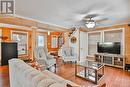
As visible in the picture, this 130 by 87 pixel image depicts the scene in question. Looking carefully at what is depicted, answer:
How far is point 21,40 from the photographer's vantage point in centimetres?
714

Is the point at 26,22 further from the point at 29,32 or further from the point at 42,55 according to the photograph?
the point at 29,32

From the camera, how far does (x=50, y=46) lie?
370 inches

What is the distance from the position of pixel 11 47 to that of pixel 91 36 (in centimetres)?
550

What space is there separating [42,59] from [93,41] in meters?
4.19

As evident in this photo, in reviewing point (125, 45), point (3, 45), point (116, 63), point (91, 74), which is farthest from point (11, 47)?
point (125, 45)

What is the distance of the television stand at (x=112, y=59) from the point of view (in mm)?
5078

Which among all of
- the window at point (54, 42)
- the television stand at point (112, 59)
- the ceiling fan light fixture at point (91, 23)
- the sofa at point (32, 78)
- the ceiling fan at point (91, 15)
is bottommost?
the television stand at point (112, 59)

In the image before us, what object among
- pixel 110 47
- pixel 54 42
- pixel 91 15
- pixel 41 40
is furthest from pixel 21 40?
pixel 110 47

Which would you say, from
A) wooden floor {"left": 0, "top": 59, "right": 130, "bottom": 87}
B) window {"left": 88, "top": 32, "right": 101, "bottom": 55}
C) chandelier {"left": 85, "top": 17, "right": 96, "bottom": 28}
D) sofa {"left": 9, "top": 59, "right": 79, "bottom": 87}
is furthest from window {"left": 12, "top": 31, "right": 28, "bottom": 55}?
sofa {"left": 9, "top": 59, "right": 79, "bottom": 87}

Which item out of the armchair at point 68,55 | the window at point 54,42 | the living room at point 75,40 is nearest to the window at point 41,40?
the window at point 54,42

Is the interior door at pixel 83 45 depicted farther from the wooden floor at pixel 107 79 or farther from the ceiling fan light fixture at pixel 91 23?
the wooden floor at pixel 107 79

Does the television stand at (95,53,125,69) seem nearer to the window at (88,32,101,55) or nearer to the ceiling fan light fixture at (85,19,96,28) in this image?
the window at (88,32,101,55)

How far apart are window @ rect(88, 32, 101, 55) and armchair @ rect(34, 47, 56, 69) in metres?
3.46

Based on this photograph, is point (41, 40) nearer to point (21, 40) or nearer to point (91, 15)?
point (21, 40)
